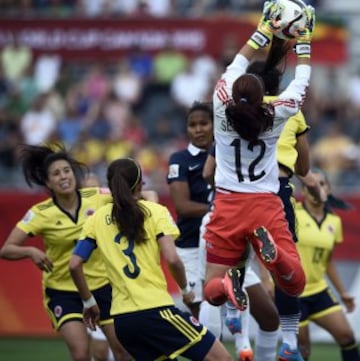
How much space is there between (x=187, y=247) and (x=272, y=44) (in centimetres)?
248

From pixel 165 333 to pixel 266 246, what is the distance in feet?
3.52

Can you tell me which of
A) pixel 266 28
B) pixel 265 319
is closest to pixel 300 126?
pixel 266 28

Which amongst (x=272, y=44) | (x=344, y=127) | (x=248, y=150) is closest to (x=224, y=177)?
(x=248, y=150)

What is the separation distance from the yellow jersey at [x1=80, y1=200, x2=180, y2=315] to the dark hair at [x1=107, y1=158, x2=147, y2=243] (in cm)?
5

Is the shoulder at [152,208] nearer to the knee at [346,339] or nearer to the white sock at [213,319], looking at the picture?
the white sock at [213,319]

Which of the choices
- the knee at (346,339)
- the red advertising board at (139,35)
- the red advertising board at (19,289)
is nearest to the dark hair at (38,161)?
the knee at (346,339)

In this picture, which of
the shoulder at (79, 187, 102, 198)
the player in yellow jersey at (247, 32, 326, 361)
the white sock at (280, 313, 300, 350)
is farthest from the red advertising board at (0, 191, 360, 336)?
the player in yellow jersey at (247, 32, 326, 361)

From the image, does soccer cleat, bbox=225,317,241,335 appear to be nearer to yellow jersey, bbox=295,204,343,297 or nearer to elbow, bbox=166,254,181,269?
elbow, bbox=166,254,181,269

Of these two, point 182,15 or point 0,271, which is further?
point 182,15

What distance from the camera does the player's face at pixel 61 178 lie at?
11203 millimetres

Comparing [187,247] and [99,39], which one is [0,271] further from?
[99,39]

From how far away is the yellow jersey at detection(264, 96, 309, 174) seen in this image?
10.4 m

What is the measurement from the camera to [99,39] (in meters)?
21.0

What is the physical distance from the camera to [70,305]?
11.1 meters
